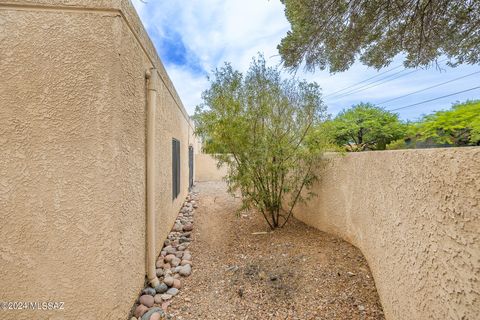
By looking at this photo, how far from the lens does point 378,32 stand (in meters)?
5.63

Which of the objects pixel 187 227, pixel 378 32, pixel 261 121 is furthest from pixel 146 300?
pixel 378 32

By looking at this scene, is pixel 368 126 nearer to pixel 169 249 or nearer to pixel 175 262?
pixel 169 249

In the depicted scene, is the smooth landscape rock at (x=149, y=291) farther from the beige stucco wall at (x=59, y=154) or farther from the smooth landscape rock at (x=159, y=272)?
the beige stucco wall at (x=59, y=154)

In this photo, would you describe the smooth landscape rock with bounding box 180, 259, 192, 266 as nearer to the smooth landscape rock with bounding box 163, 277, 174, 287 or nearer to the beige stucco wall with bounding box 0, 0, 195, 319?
the smooth landscape rock with bounding box 163, 277, 174, 287

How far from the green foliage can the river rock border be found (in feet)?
6.33

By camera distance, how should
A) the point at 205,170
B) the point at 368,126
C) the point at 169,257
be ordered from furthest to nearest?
the point at 205,170
the point at 368,126
the point at 169,257

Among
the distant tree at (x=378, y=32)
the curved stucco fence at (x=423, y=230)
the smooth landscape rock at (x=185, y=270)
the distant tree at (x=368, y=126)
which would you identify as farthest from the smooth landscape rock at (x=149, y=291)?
the distant tree at (x=368, y=126)

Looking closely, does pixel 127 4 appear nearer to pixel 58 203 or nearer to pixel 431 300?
pixel 58 203

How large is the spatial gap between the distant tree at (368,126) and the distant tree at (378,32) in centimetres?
650

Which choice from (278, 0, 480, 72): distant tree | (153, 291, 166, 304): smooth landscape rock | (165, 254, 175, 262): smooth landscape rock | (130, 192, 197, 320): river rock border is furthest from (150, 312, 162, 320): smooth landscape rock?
(278, 0, 480, 72): distant tree

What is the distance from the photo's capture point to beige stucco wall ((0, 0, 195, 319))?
84.7 inches

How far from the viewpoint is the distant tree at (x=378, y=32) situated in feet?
16.3

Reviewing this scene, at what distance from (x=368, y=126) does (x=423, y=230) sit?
13042mm

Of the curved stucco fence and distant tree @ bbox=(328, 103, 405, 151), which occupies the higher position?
distant tree @ bbox=(328, 103, 405, 151)
